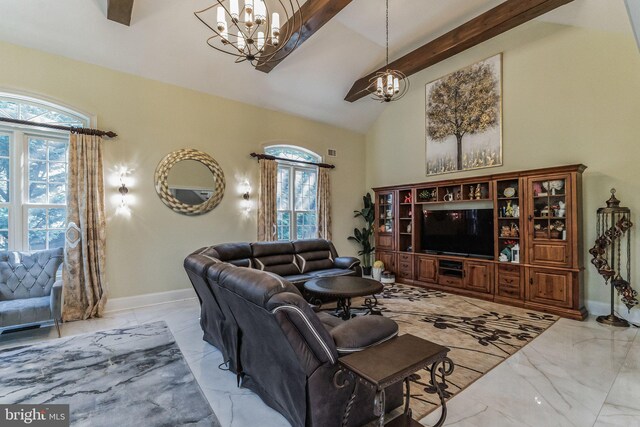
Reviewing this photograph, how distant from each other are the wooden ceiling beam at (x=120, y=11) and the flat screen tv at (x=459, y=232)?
6.01m

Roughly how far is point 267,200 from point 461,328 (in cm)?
410

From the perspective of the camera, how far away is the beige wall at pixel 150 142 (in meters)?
4.18

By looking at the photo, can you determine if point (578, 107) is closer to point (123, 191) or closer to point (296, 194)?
point (296, 194)

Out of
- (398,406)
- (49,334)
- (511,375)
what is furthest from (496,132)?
(49,334)

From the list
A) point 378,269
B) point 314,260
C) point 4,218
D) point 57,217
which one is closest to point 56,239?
point 57,217

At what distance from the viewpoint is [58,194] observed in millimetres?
4305

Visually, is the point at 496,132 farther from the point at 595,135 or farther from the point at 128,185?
the point at 128,185

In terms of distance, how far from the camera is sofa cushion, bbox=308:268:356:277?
4.82 metres

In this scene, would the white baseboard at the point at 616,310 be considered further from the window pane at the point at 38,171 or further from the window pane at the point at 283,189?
the window pane at the point at 38,171

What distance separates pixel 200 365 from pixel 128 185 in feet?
10.9

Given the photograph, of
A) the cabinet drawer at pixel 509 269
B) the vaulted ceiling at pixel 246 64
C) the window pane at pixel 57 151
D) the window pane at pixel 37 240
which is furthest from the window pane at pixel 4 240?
the cabinet drawer at pixel 509 269

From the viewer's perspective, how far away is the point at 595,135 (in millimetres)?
4262

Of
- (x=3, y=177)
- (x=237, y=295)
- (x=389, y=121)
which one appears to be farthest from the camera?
(x=389, y=121)

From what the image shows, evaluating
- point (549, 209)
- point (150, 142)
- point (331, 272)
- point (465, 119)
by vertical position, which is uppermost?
point (465, 119)
